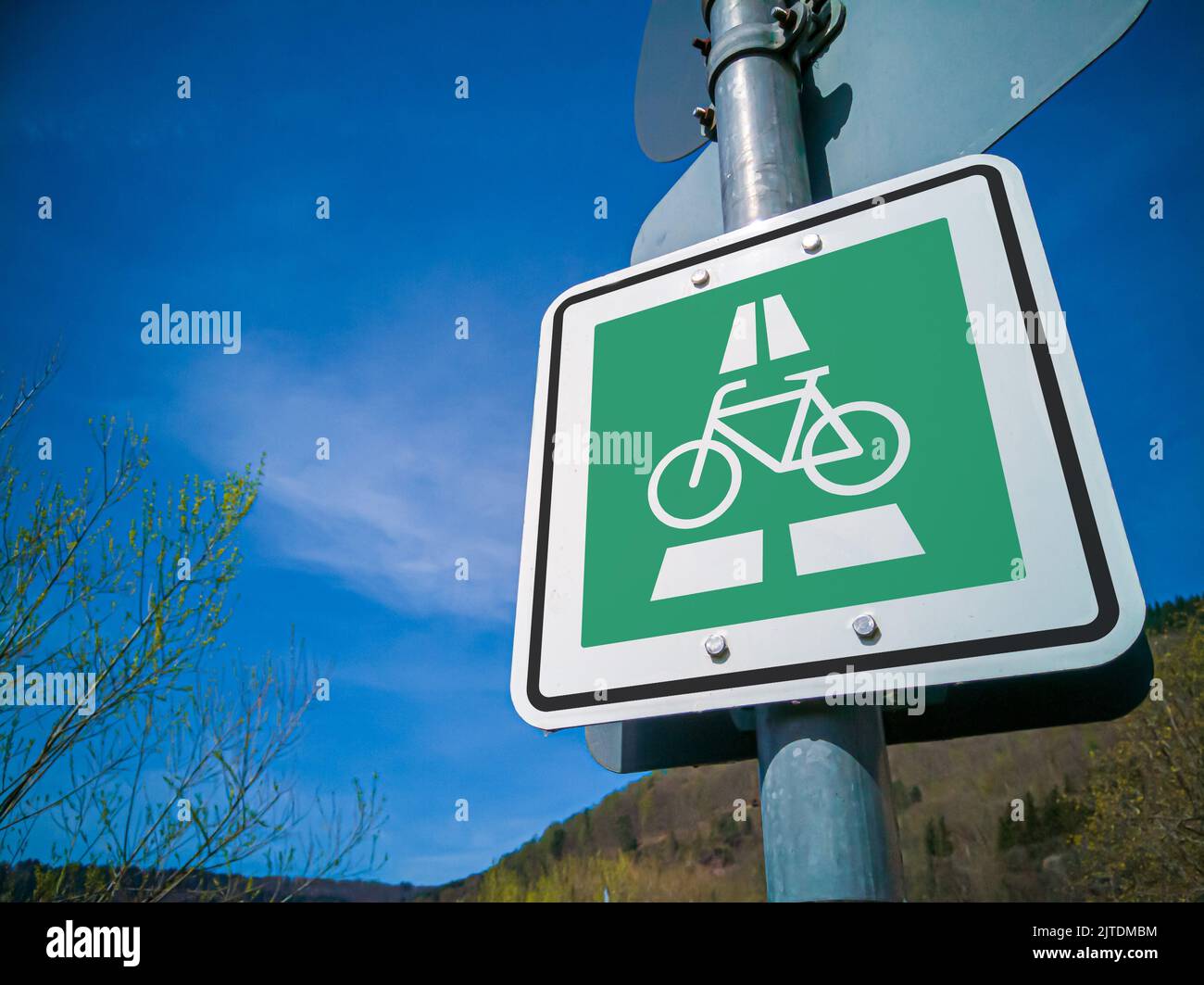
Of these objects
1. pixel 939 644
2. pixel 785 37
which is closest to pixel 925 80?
pixel 785 37

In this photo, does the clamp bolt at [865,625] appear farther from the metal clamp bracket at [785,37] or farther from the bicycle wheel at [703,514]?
the metal clamp bracket at [785,37]

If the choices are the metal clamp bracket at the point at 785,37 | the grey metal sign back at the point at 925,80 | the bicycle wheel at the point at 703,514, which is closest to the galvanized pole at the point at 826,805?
the bicycle wheel at the point at 703,514

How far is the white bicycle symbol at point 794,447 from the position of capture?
2.63 feet

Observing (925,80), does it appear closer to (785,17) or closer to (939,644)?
(785,17)

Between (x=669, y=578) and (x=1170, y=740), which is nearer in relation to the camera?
(x=669, y=578)

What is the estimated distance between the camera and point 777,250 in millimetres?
981

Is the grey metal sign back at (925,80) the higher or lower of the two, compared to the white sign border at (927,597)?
higher

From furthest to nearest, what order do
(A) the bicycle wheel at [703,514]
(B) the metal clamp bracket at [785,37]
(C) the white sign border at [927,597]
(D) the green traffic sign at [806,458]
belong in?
(B) the metal clamp bracket at [785,37] < (A) the bicycle wheel at [703,514] < (D) the green traffic sign at [806,458] < (C) the white sign border at [927,597]

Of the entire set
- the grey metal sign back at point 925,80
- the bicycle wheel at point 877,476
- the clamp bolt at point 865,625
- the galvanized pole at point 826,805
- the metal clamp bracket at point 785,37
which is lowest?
the galvanized pole at point 826,805

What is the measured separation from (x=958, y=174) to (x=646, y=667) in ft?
2.29

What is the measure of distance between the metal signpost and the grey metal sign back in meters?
0.09

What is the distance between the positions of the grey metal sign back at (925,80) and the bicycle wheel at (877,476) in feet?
1.43
